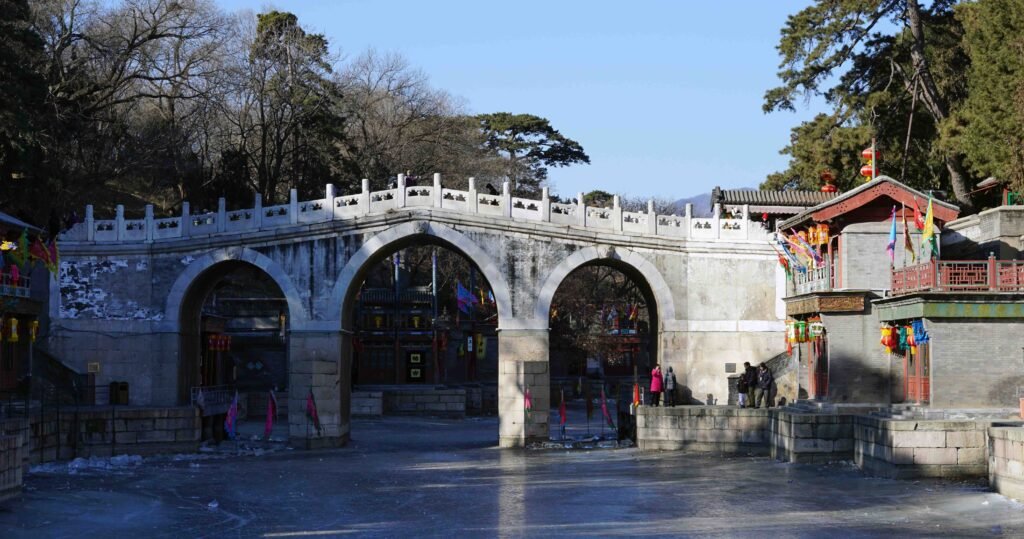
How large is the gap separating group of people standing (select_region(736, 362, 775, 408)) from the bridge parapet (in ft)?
18.1

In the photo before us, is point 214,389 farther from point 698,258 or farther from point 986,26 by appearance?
point 986,26

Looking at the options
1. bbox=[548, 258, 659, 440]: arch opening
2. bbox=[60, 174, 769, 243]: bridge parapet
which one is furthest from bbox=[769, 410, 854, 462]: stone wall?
bbox=[548, 258, 659, 440]: arch opening

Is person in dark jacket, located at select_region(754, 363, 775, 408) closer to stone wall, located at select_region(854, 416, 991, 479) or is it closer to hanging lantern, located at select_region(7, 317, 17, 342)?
stone wall, located at select_region(854, 416, 991, 479)

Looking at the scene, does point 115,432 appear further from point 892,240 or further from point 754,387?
point 892,240

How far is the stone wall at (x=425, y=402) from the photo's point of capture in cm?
6062

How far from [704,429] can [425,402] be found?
23223 mm

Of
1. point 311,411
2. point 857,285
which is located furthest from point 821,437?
point 311,411

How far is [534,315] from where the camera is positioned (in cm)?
4334

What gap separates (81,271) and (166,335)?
3.50m

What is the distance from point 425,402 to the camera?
60812 mm

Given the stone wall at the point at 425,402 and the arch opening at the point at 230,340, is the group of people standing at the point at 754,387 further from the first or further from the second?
the stone wall at the point at 425,402

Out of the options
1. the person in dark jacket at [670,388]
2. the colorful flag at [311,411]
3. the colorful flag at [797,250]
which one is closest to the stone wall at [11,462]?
the colorful flag at [311,411]

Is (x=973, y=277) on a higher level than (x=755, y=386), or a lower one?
higher

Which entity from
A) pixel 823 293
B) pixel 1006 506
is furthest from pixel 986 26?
pixel 1006 506
